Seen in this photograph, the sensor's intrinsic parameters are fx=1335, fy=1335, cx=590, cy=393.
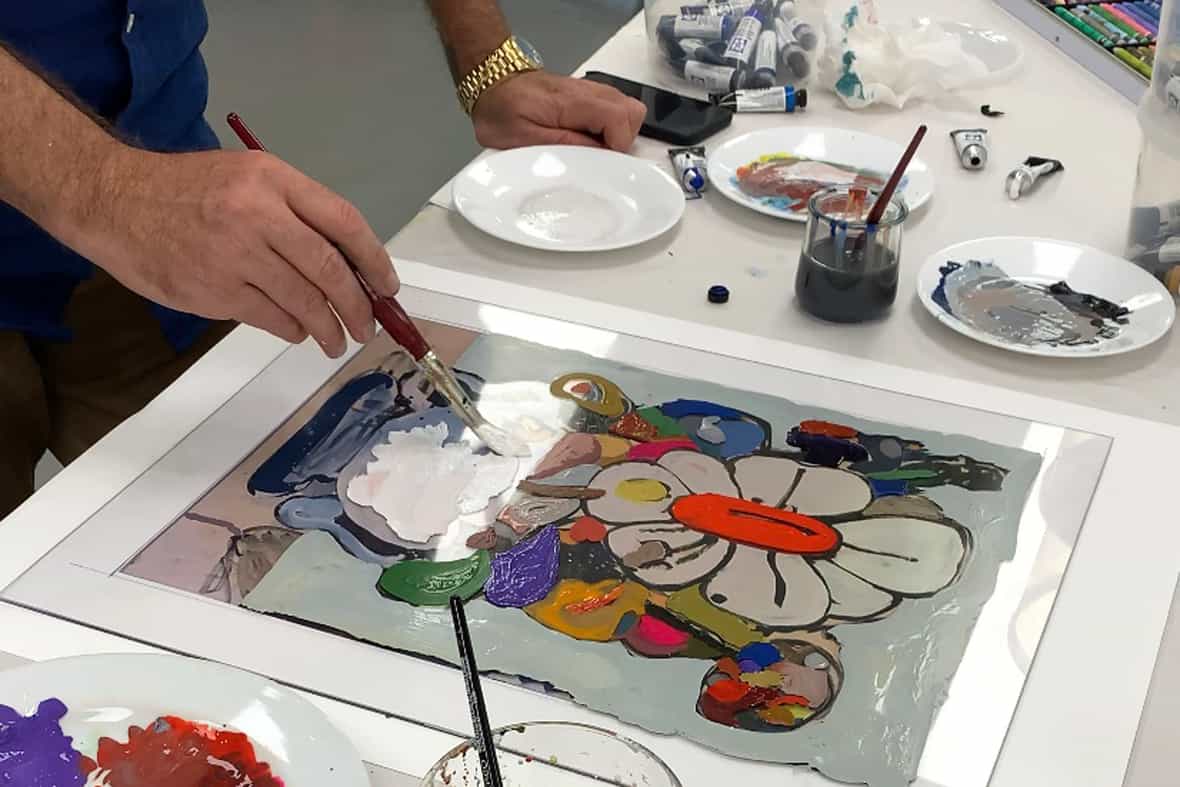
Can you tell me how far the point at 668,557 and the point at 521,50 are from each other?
770 millimetres

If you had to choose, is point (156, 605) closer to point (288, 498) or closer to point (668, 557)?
point (288, 498)

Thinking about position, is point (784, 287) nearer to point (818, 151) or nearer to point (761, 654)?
point (818, 151)

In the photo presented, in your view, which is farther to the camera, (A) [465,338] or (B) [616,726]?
(A) [465,338]

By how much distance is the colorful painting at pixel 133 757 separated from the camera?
68cm

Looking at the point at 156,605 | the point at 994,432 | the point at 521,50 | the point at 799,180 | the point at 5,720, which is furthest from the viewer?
the point at 521,50

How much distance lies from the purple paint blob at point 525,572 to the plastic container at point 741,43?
0.76m

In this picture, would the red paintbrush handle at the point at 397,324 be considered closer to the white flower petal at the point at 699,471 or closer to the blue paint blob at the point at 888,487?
the white flower petal at the point at 699,471

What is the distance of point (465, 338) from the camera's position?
106 centimetres

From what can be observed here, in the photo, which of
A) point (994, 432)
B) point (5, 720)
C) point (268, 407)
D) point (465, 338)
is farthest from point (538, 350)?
point (5, 720)

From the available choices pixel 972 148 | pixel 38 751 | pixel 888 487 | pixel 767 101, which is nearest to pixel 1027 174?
pixel 972 148

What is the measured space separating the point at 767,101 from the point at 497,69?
0.95ft

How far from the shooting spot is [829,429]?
37.9 inches

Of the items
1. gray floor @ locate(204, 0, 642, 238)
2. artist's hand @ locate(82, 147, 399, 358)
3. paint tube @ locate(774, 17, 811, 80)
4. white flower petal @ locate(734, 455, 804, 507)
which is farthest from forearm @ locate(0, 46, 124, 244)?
gray floor @ locate(204, 0, 642, 238)

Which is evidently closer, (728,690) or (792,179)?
(728,690)
